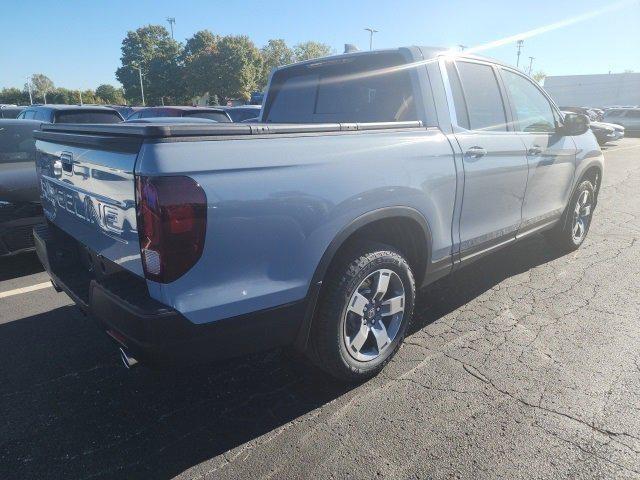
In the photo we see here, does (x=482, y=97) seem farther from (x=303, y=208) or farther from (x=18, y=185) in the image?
(x=18, y=185)

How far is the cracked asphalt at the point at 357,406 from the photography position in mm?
2061

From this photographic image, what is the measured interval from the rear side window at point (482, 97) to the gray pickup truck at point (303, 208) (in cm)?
2

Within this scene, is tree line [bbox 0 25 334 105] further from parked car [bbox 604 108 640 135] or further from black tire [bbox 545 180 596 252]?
black tire [bbox 545 180 596 252]

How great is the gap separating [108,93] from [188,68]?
28.9 metres

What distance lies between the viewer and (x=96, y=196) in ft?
6.88

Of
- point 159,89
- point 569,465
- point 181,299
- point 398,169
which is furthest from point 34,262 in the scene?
point 159,89

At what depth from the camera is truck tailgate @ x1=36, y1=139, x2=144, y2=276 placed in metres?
1.86

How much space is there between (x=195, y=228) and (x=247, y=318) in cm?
48

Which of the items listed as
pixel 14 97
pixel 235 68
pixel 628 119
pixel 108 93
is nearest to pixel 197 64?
pixel 235 68

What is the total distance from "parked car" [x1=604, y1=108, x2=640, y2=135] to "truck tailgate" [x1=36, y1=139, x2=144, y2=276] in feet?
92.4

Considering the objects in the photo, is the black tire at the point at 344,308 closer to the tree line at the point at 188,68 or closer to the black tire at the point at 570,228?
the black tire at the point at 570,228

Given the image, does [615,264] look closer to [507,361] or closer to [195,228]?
[507,361]

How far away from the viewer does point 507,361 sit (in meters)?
2.89

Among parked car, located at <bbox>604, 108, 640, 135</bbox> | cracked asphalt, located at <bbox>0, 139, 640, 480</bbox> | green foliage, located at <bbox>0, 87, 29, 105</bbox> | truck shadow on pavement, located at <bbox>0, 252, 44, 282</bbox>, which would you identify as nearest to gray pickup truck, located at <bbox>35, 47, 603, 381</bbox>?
cracked asphalt, located at <bbox>0, 139, 640, 480</bbox>
